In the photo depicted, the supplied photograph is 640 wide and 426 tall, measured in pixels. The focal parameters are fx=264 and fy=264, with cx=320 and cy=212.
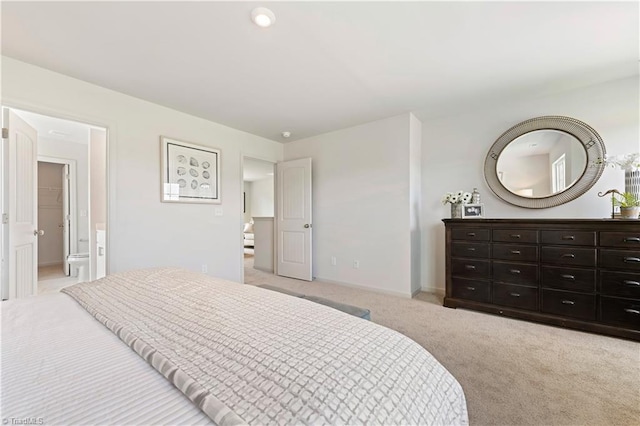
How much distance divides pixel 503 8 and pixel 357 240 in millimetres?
→ 2866

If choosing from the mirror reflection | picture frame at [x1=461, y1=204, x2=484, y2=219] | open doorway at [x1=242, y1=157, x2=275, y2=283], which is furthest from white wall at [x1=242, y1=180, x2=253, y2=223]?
the mirror reflection

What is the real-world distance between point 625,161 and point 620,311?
1.32 metres

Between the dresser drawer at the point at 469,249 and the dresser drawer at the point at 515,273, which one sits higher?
the dresser drawer at the point at 469,249

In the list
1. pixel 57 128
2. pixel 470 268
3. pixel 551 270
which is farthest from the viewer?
pixel 57 128

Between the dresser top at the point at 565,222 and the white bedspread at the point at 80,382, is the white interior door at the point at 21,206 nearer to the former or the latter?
the white bedspread at the point at 80,382

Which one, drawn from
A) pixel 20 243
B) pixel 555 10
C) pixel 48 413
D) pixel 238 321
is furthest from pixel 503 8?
pixel 20 243

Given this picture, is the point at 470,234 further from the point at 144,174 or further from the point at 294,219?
the point at 144,174

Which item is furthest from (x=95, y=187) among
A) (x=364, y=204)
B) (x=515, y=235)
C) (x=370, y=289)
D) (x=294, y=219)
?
(x=515, y=235)

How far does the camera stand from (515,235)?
267 centimetres

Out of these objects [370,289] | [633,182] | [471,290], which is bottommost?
[370,289]

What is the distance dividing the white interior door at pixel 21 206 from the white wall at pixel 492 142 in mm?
4420

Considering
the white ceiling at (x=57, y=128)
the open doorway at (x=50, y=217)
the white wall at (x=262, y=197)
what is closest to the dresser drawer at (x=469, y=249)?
the white ceiling at (x=57, y=128)

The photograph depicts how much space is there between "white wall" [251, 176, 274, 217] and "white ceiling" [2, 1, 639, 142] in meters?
6.25

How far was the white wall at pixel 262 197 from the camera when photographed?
9.26 metres
